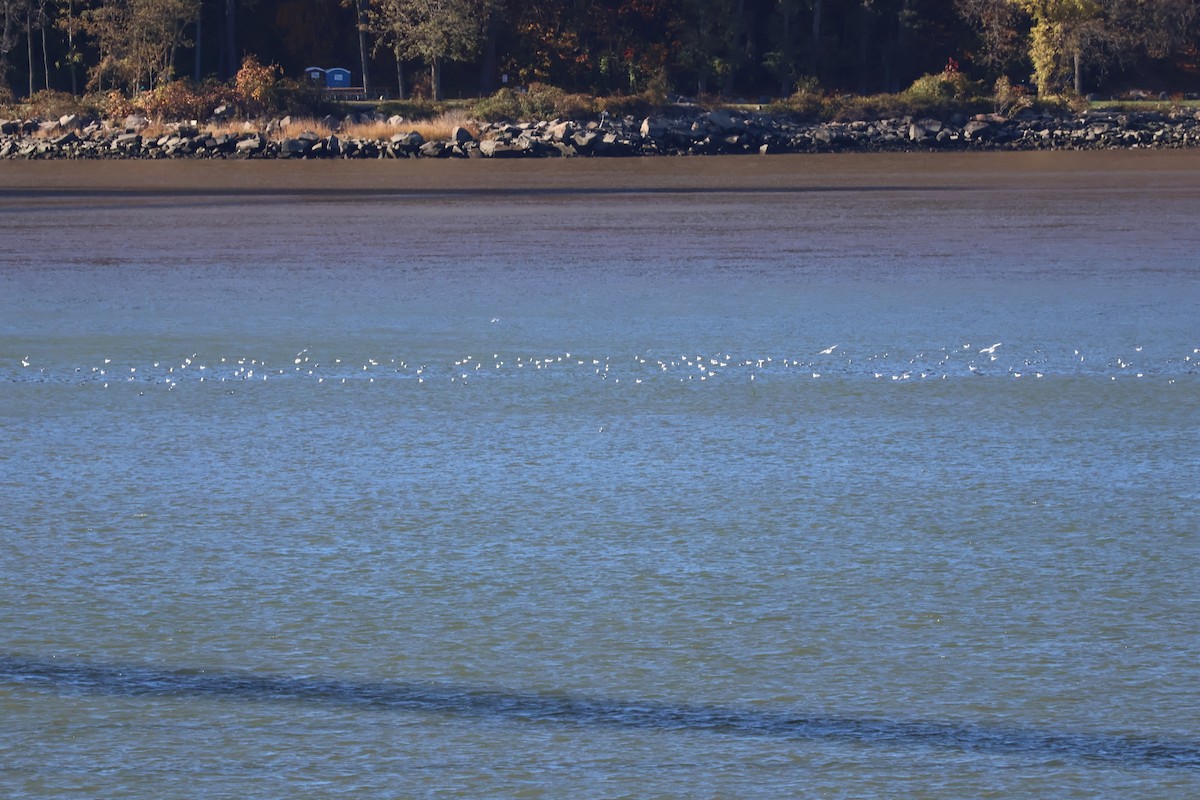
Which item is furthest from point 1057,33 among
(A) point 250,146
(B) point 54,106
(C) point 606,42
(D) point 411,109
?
(B) point 54,106

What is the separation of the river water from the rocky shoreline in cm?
3564

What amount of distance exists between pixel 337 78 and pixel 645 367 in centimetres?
5729

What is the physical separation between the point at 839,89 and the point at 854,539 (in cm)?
6295

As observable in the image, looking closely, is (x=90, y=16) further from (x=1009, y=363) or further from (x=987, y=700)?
(x=987, y=700)

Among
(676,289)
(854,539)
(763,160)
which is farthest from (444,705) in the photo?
(763,160)

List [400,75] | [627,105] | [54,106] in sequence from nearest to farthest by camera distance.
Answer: [627,105] < [54,106] < [400,75]

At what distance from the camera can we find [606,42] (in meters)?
67.4

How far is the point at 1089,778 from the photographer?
14.7 ft

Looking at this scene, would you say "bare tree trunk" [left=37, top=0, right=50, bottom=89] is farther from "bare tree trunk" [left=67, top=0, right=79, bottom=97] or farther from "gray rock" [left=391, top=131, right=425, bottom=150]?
"gray rock" [left=391, top=131, right=425, bottom=150]

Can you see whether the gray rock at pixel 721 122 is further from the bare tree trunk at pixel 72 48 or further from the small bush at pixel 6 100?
the small bush at pixel 6 100

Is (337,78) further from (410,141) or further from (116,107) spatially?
(410,141)

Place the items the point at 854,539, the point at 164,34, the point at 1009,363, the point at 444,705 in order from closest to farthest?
the point at 444,705, the point at 854,539, the point at 1009,363, the point at 164,34

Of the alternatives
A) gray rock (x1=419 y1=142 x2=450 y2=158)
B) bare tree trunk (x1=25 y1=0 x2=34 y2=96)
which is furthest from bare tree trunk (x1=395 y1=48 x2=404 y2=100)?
bare tree trunk (x1=25 y1=0 x2=34 y2=96)

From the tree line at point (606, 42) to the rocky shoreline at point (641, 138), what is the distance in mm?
5819
